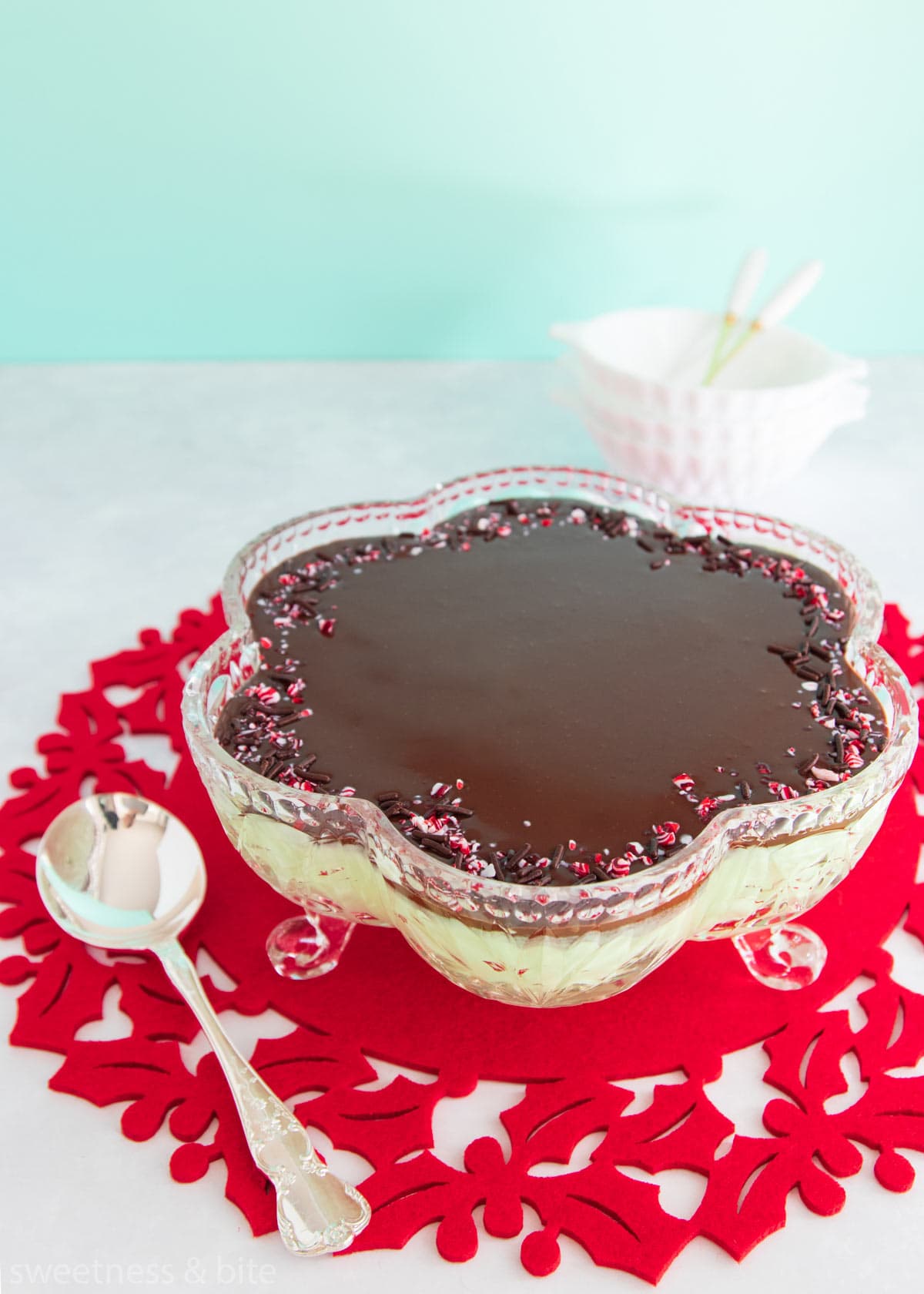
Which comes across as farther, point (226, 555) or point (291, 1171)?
point (226, 555)

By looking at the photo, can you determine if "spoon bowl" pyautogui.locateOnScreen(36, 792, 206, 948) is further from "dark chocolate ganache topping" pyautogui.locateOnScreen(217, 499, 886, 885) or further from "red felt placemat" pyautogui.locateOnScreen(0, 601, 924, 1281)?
"dark chocolate ganache topping" pyautogui.locateOnScreen(217, 499, 886, 885)

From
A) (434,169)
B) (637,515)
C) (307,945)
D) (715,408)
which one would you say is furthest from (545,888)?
(434,169)

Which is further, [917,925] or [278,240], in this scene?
[278,240]

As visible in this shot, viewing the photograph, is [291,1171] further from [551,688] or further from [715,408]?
[715,408]

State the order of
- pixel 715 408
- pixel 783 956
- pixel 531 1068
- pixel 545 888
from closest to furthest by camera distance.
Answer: pixel 545 888 → pixel 531 1068 → pixel 783 956 → pixel 715 408

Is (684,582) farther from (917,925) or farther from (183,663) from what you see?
(183,663)

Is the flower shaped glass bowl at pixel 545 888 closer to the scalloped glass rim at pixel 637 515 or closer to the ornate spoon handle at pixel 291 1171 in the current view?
the scalloped glass rim at pixel 637 515

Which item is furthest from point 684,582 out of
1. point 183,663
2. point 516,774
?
point 183,663
